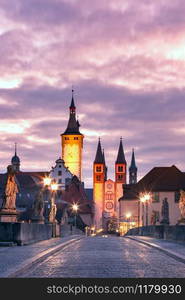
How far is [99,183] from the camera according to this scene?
188125 mm

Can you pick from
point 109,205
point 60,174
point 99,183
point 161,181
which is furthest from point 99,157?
point 161,181

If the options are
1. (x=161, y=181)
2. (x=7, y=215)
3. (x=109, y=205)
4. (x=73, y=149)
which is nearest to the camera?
(x=7, y=215)

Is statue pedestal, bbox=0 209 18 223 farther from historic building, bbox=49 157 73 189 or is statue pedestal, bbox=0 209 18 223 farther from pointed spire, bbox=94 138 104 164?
pointed spire, bbox=94 138 104 164

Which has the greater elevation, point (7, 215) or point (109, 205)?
point (109, 205)

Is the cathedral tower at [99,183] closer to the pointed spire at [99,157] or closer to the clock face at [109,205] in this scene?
the pointed spire at [99,157]

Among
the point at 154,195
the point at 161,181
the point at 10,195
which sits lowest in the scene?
the point at 10,195

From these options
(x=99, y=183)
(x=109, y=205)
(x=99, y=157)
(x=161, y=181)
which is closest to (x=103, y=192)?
(x=99, y=183)

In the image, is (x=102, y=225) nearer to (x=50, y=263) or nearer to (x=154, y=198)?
(x=154, y=198)

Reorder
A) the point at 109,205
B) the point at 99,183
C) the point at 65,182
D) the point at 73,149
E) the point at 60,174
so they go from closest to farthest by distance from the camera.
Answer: the point at 65,182, the point at 60,174, the point at 109,205, the point at 99,183, the point at 73,149

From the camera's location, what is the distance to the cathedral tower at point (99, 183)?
183000 mm

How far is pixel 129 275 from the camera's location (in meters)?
14.0

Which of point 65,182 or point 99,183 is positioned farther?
point 99,183

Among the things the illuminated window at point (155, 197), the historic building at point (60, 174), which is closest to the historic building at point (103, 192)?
the historic building at point (60, 174)

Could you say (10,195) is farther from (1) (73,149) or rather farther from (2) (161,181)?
(1) (73,149)
